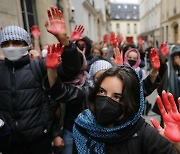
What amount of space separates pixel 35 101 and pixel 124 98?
0.89m

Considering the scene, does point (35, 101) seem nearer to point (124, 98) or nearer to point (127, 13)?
point (124, 98)

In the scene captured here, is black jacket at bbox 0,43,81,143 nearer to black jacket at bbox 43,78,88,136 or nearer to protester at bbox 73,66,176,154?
black jacket at bbox 43,78,88,136

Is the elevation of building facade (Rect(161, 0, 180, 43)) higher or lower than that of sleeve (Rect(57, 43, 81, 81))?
higher

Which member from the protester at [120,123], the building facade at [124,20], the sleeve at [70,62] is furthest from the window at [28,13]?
the building facade at [124,20]

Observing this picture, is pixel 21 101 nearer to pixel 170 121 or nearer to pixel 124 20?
pixel 170 121

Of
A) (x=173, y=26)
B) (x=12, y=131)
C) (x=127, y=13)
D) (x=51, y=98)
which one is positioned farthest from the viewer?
(x=127, y=13)

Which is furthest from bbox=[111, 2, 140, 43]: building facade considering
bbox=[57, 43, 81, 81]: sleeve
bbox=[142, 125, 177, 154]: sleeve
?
bbox=[142, 125, 177, 154]: sleeve

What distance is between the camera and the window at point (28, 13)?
5.75 meters

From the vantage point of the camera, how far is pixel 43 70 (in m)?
1.89

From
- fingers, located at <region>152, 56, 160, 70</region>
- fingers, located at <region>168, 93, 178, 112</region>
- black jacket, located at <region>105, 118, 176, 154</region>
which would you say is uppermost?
fingers, located at <region>152, 56, 160, 70</region>

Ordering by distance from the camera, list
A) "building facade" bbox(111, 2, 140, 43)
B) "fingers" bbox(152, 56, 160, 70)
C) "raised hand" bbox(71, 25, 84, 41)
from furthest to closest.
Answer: "building facade" bbox(111, 2, 140, 43) < "fingers" bbox(152, 56, 160, 70) < "raised hand" bbox(71, 25, 84, 41)

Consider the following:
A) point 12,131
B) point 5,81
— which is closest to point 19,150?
point 12,131

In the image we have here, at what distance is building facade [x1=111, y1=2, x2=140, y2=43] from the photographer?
63906 millimetres

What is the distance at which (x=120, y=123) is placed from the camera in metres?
1.21
